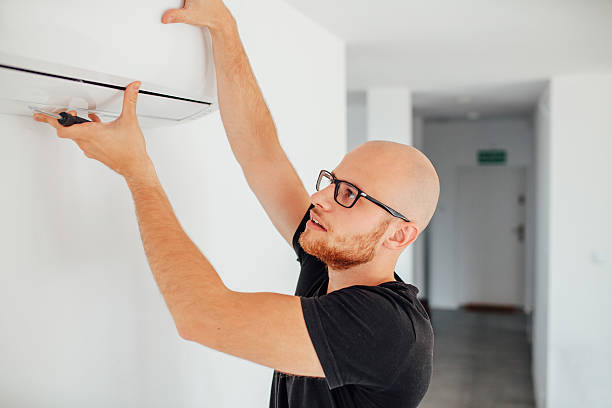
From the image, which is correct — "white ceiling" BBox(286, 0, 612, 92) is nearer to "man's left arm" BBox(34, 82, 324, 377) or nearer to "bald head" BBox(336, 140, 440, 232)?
"bald head" BBox(336, 140, 440, 232)

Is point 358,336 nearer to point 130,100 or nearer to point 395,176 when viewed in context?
point 395,176

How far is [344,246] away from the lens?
119 cm

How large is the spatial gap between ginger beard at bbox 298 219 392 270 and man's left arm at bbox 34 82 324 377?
200 millimetres

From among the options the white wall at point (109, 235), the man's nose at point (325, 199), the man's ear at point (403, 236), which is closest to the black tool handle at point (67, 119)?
the white wall at point (109, 235)

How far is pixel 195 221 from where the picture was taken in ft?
5.74

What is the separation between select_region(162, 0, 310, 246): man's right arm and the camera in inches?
44.2

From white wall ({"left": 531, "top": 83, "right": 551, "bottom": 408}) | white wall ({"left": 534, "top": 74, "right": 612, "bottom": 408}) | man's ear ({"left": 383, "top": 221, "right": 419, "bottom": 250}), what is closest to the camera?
man's ear ({"left": 383, "top": 221, "right": 419, "bottom": 250})

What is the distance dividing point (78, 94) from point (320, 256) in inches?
22.9

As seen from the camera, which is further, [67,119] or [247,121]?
[247,121]

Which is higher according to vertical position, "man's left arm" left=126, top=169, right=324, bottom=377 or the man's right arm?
the man's right arm

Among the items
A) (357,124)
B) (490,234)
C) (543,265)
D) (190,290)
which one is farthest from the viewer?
(490,234)

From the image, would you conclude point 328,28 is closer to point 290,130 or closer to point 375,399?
point 290,130

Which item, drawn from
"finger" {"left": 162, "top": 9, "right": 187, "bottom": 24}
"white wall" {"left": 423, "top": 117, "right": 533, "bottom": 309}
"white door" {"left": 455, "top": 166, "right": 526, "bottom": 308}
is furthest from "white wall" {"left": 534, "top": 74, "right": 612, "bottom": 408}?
"finger" {"left": 162, "top": 9, "right": 187, "bottom": 24}

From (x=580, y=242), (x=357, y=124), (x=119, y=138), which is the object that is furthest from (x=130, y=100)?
(x=357, y=124)
